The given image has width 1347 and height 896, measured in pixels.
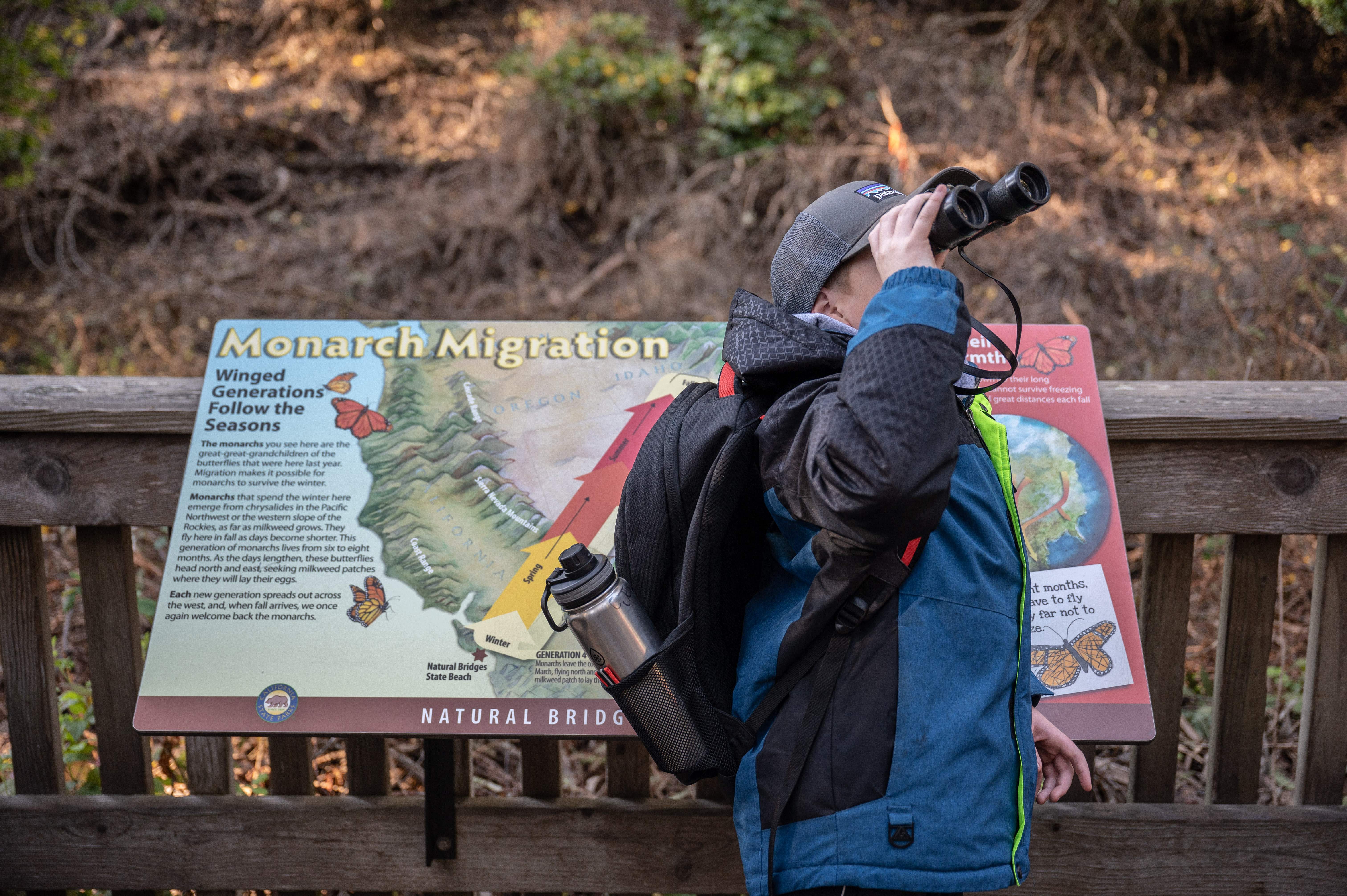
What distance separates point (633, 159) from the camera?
7684 mm

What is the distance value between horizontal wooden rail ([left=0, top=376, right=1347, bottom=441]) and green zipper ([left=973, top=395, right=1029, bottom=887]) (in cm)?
69

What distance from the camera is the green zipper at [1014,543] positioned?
1391 mm

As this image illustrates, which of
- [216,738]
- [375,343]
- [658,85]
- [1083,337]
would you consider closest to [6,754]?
[216,738]

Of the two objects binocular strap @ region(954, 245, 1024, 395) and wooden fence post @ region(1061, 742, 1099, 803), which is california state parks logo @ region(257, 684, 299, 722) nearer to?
binocular strap @ region(954, 245, 1024, 395)

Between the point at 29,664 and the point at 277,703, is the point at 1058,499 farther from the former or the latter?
the point at 29,664

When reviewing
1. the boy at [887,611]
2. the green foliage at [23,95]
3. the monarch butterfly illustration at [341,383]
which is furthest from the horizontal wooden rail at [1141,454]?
the green foliage at [23,95]

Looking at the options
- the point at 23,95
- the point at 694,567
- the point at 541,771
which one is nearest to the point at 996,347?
the point at 694,567

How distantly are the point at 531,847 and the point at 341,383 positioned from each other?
1.26m

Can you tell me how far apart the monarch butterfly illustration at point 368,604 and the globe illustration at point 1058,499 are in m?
1.42

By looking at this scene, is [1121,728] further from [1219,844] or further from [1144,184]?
[1144,184]

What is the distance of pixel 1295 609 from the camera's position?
378 centimetres

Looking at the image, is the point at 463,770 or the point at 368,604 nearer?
the point at 368,604

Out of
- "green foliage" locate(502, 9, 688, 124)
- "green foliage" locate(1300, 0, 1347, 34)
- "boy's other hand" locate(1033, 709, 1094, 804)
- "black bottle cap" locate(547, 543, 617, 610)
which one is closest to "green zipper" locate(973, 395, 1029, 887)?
"boy's other hand" locate(1033, 709, 1094, 804)

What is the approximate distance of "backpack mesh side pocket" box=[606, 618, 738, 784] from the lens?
145cm
